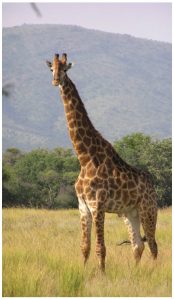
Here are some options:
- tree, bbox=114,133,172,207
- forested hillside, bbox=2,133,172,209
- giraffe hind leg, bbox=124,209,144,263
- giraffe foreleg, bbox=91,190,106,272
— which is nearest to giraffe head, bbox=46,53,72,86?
giraffe foreleg, bbox=91,190,106,272

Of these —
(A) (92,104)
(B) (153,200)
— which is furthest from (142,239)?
(A) (92,104)

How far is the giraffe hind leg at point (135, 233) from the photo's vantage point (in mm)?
10180

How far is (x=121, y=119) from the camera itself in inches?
7239

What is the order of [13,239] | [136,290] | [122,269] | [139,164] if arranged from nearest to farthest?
[136,290]
[122,269]
[13,239]
[139,164]

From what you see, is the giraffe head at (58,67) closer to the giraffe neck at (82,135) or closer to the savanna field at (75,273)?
the giraffe neck at (82,135)

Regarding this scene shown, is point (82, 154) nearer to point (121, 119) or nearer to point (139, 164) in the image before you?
point (139, 164)

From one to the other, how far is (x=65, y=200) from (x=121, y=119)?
5815 inches

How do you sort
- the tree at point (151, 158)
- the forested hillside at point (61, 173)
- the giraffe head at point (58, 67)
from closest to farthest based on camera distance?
the giraffe head at point (58, 67)
the tree at point (151, 158)
the forested hillside at point (61, 173)

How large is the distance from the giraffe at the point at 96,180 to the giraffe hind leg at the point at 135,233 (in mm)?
14

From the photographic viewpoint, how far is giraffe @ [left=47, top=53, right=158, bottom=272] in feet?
30.5

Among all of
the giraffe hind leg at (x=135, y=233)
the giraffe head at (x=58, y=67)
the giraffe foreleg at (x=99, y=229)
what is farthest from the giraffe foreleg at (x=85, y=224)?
the giraffe head at (x=58, y=67)

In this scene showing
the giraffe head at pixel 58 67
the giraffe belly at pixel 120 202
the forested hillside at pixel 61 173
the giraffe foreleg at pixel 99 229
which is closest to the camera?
the giraffe head at pixel 58 67

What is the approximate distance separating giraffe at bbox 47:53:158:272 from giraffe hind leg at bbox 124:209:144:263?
0.5 inches

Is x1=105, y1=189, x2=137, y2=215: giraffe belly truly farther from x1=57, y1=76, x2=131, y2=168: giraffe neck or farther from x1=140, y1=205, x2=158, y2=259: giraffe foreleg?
x1=57, y1=76, x2=131, y2=168: giraffe neck
